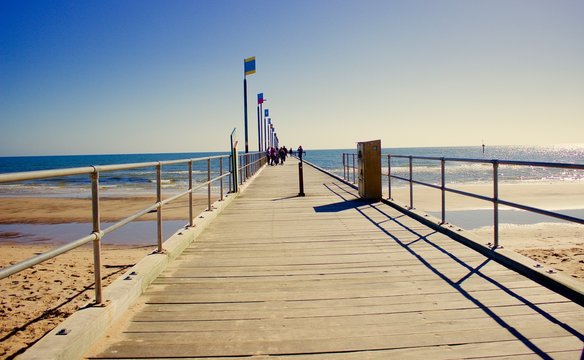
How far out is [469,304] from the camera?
3.20m

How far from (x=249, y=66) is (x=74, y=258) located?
11719 millimetres

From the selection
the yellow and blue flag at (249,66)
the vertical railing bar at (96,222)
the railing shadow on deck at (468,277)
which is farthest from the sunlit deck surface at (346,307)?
the yellow and blue flag at (249,66)

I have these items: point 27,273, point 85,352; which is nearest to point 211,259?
point 85,352

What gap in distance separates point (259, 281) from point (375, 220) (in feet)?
11.5

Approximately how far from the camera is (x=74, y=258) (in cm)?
1044

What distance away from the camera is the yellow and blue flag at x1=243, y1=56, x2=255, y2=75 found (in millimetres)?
19328

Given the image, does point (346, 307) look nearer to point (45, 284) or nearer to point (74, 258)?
point (45, 284)

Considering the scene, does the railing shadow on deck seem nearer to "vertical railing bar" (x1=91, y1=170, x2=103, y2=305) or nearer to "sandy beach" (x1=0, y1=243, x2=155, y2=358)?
"vertical railing bar" (x1=91, y1=170, x2=103, y2=305)

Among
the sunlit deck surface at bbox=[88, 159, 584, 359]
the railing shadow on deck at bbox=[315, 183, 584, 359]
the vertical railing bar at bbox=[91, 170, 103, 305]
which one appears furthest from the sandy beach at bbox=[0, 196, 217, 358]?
the railing shadow on deck at bbox=[315, 183, 584, 359]

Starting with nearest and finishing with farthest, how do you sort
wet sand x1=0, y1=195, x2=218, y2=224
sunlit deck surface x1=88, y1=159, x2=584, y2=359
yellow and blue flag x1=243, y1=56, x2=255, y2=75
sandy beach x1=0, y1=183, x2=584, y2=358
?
1. sunlit deck surface x1=88, y1=159, x2=584, y2=359
2. sandy beach x1=0, y1=183, x2=584, y2=358
3. wet sand x1=0, y1=195, x2=218, y2=224
4. yellow and blue flag x1=243, y1=56, x2=255, y2=75

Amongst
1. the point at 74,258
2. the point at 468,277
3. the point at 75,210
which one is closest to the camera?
the point at 468,277

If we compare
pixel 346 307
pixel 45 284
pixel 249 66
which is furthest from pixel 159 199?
pixel 249 66

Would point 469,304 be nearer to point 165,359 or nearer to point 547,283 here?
point 547,283

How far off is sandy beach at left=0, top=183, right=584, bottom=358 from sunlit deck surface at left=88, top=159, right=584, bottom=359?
746 mm
